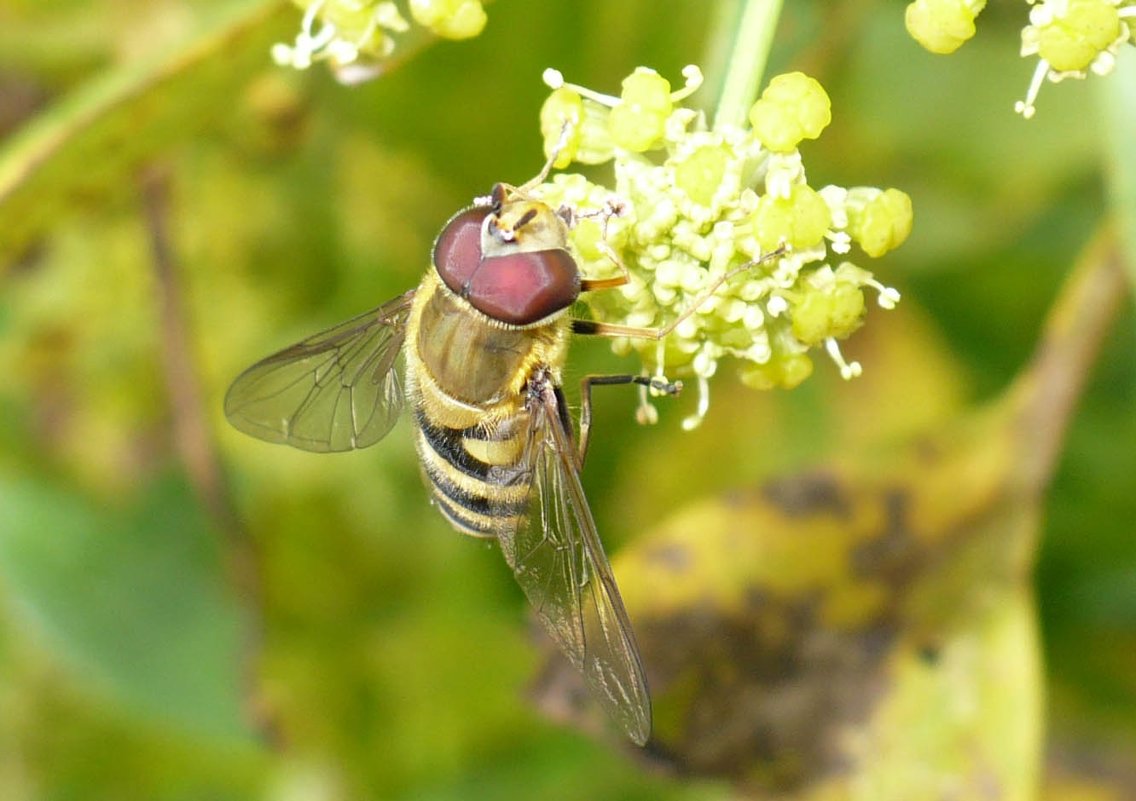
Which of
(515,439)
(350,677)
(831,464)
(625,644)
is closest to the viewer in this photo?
(625,644)

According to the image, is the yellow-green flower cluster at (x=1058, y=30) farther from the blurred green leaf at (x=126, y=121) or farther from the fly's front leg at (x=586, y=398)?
the blurred green leaf at (x=126, y=121)

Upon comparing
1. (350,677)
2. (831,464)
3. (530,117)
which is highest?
(530,117)

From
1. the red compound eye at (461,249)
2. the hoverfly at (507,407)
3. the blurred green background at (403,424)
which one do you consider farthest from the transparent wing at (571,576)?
the blurred green background at (403,424)

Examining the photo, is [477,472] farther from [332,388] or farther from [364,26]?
[364,26]

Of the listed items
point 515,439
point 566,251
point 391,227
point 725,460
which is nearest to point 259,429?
point 515,439

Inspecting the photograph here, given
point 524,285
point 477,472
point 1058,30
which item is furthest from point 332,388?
point 1058,30

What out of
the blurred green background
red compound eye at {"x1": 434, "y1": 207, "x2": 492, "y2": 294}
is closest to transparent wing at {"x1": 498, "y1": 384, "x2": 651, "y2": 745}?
red compound eye at {"x1": 434, "y1": 207, "x2": 492, "y2": 294}

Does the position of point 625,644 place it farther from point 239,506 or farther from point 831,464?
point 239,506
